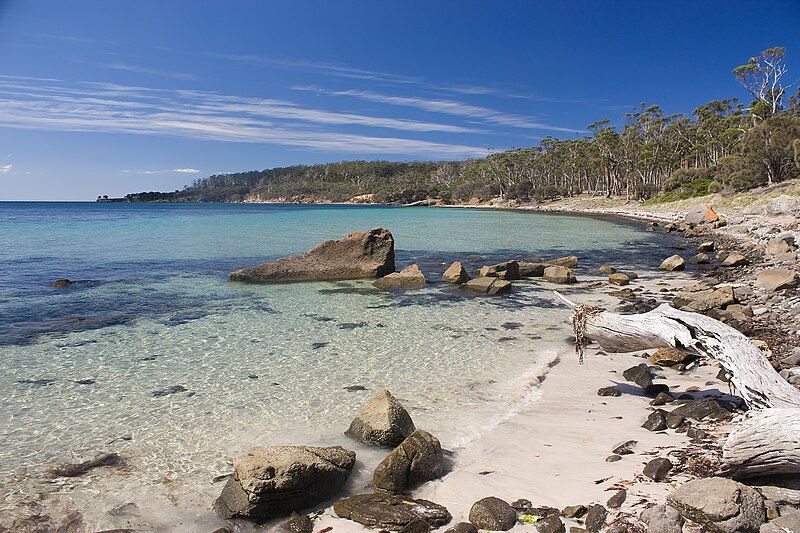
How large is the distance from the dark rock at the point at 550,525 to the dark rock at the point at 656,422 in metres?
2.84

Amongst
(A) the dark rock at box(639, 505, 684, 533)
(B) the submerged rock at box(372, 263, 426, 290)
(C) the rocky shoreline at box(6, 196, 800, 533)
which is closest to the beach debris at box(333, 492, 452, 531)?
(C) the rocky shoreline at box(6, 196, 800, 533)

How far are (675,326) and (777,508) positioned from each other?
130 inches

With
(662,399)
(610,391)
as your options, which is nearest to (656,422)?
(662,399)

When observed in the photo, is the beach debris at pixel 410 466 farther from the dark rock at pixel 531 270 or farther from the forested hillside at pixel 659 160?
the forested hillside at pixel 659 160

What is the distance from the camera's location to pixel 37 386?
356 inches

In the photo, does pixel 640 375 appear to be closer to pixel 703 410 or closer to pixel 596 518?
pixel 703 410

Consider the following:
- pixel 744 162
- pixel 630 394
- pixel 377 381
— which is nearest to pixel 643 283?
pixel 630 394

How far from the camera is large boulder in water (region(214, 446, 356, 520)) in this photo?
534 cm

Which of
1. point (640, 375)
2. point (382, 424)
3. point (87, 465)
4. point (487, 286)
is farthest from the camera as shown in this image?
point (487, 286)

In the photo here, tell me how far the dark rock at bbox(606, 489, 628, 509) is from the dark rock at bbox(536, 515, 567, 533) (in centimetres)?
57

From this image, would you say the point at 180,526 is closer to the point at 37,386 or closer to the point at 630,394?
the point at 37,386

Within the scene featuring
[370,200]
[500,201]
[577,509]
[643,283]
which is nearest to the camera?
[577,509]

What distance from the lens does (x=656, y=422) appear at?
6875 mm

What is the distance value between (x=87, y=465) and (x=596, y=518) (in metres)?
6.25
